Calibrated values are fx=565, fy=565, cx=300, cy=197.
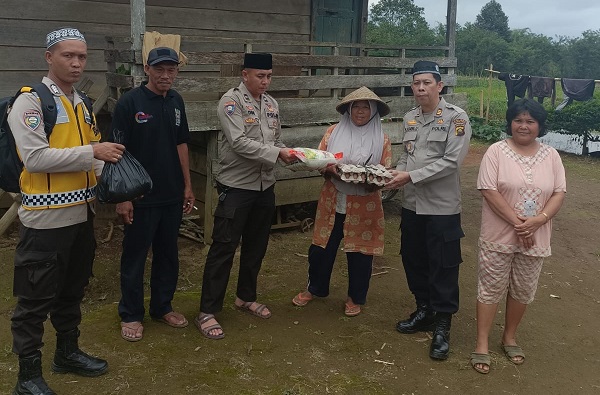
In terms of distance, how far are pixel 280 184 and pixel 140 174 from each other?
131 inches

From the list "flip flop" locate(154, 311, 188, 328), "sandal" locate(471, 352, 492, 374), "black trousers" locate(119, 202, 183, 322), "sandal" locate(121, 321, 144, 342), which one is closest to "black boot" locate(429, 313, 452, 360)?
"sandal" locate(471, 352, 492, 374)

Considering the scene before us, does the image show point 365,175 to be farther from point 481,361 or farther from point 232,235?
point 481,361

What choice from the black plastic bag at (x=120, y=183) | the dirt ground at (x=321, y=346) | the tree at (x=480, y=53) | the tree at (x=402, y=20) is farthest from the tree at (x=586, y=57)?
the black plastic bag at (x=120, y=183)

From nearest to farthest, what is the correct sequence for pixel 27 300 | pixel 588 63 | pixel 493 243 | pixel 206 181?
pixel 27 300
pixel 493 243
pixel 206 181
pixel 588 63

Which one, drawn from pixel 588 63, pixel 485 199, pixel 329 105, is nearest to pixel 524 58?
pixel 588 63

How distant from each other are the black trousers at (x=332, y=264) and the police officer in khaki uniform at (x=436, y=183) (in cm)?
53

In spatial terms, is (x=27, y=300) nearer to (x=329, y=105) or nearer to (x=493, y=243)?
(x=493, y=243)

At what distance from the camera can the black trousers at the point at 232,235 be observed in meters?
4.00

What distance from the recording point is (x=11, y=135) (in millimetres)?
2896

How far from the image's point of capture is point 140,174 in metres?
3.24

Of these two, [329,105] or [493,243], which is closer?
[493,243]

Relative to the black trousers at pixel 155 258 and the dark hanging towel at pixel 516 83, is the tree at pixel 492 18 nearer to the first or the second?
the dark hanging towel at pixel 516 83

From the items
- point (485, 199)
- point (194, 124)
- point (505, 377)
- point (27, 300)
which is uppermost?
point (194, 124)

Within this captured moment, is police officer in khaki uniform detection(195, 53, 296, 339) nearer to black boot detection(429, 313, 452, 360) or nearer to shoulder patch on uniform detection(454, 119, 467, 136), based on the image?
shoulder patch on uniform detection(454, 119, 467, 136)
